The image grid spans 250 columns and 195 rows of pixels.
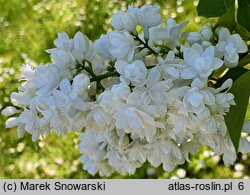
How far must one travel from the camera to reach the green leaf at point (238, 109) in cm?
49

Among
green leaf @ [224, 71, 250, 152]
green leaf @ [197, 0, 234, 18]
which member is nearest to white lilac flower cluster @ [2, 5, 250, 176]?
green leaf @ [224, 71, 250, 152]

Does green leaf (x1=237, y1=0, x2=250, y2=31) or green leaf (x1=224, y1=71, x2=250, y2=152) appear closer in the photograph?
green leaf (x1=224, y1=71, x2=250, y2=152)

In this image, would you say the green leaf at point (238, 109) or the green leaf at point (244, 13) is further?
the green leaf at point (244, 13)

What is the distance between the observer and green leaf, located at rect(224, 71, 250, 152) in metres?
0.49

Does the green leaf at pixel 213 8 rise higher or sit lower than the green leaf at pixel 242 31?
lower

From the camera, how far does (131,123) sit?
18.7 inches

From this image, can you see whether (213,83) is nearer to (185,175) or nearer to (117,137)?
(117,137)

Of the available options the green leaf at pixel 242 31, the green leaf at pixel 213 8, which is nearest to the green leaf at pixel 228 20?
the green leaf at pixel 242 31

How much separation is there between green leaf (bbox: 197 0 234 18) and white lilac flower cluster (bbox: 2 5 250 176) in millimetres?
144

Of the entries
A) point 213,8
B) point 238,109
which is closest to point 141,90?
point 238,109

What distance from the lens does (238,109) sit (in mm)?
492

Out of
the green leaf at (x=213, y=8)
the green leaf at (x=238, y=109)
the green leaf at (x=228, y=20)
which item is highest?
the green leaf at (x=228, y=20)

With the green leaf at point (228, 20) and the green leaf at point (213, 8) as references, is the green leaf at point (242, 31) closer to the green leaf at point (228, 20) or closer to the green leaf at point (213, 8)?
the green leaf at point (228, 20)

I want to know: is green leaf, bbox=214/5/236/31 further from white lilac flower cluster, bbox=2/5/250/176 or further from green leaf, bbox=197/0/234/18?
green leaf, bbox=197/0/234/18
